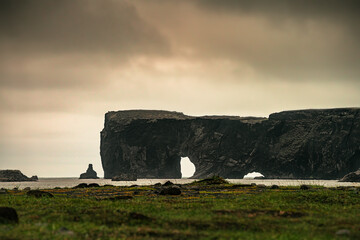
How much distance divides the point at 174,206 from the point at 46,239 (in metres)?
14.7

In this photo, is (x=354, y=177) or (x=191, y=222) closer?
(x=191, y=222)

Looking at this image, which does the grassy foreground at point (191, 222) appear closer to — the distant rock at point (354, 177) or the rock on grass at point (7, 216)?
the rock on grass at point (7, 216)

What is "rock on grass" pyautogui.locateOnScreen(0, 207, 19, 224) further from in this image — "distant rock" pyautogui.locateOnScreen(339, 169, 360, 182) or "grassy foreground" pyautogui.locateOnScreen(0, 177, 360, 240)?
"distant rock" pyautogui.locateOnScreen(339, 169, 360, 182)

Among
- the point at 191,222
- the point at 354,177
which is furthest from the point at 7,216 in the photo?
the point at 354,177

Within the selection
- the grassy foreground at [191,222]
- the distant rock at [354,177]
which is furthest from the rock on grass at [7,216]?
the distant rock at [354,177]

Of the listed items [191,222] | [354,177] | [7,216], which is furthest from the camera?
Answer: [354,177]

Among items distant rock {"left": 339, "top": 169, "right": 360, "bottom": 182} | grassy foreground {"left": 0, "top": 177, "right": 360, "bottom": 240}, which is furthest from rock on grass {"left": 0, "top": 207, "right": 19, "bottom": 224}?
distant rock {"left": 339, "top": 169, "right": 360, "bottom": 182}

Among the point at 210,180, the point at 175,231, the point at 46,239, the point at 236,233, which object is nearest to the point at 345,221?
the point at 236,233

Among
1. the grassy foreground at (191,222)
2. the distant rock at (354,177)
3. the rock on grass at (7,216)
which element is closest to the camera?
the grassy foreground at (191,222)

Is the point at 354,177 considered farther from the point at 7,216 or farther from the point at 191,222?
the point at 7,216

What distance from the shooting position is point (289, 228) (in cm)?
2484

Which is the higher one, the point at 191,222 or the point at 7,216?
the point at 7,216

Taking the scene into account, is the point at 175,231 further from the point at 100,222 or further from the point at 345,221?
the point at 345,221

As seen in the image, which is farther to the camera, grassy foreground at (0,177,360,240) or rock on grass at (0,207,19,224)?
rock on grass at (0,207,19,224)
